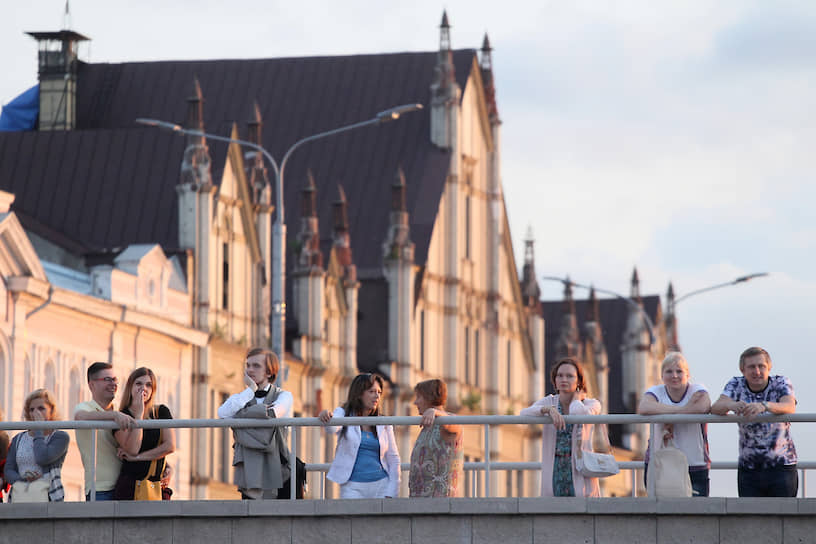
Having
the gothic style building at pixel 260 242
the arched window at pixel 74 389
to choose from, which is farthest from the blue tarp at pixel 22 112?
the arched window at pixel 74 389

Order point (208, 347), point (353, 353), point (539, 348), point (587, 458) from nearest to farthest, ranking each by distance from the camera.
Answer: point (587, 458) → point (208, 347) → point (353, 353) → point (539, 348)

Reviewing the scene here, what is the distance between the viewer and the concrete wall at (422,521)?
19094 mm

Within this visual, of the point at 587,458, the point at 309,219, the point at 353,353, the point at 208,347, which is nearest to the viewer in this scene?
the point at 587,458

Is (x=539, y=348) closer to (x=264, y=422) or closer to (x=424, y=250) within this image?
(x=424, y=250)

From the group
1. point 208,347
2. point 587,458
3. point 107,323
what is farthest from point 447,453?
point 208,347

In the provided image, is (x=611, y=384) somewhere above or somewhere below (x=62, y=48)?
below

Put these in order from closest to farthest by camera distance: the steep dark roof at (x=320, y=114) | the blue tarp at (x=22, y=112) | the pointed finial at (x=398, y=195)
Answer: the pointed finial at (x=398, y=195) → the blue tarp at (x=22, y=112) → the steep dark roof at (x=320, y=114)

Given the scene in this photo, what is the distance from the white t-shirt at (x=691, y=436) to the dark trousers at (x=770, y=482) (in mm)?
361

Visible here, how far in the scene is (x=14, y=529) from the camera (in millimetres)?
20062

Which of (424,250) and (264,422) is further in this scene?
(424,250)

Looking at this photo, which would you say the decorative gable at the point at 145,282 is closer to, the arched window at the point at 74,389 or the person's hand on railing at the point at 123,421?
the arched window at the point at 74,389

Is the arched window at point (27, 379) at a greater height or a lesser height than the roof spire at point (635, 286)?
lesser

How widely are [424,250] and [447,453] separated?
174 feet

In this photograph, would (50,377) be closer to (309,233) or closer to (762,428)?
(309,233)
